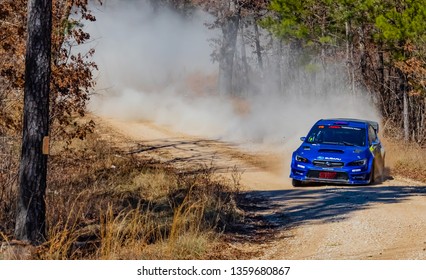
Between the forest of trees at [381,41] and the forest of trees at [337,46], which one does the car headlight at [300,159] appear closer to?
the forest of trees at [337,46]

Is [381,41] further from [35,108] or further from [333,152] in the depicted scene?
[35,108]

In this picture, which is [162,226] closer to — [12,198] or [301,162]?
[12,198]

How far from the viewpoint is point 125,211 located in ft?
44.3

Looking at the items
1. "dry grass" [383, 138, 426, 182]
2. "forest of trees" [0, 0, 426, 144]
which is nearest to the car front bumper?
"dry grass" [383, 138, 426, 182]

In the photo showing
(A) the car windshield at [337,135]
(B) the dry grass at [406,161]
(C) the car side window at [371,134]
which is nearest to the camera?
(A) the car windshield at [337,135]

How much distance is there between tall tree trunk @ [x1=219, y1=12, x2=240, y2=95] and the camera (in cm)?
4628

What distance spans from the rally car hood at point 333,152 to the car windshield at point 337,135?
0.39 m

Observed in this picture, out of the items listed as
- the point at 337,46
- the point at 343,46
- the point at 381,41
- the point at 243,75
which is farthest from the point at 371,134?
the point at 243,75

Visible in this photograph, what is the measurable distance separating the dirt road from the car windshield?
47.8 inches

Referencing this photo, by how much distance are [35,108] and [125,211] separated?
151 inches

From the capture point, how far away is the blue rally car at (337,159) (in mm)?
18328

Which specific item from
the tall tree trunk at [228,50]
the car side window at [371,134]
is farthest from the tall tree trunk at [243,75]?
the car side window at [371,134]
